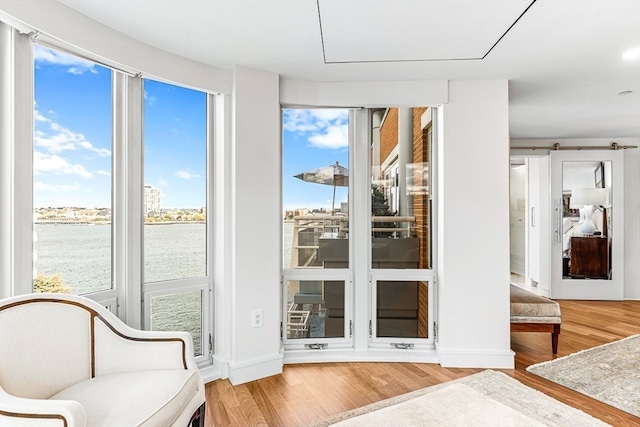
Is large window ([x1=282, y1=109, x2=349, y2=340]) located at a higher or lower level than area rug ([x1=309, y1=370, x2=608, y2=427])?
higher

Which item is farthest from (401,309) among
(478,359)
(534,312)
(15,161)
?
(15,161)

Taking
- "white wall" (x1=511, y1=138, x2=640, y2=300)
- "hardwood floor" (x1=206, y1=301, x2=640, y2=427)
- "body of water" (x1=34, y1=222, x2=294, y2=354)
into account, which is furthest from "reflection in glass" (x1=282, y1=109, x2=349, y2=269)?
"white wall" (x1=511, y1=138, x2=640, y2=300)

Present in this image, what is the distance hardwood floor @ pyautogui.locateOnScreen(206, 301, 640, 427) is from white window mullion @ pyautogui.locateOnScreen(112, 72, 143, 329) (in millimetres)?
863

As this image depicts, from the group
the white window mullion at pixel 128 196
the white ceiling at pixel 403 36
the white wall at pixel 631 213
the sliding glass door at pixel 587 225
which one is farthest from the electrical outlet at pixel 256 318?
the white wall at pixel 631 213

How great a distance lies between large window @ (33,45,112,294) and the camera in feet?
7.01

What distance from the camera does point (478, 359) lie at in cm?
313

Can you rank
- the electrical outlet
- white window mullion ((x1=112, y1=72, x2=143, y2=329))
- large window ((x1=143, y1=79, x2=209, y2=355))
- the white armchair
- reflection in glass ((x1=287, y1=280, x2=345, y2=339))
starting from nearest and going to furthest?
the white armchair → white window mullion ((x1=112, y1=72, x2=143, y2=329)) → large window ((x1=143, y1=79, x2=209, y2=355)) → the electrical outlet → reflection in glass ((x1=287, y1=280, x2=345, y2=339))

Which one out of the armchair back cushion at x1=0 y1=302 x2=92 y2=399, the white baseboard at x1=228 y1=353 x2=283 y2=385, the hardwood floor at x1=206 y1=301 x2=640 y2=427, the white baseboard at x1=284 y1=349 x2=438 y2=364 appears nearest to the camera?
the armchair back cushion at x1=0 y1=302 x2=92 y2=399

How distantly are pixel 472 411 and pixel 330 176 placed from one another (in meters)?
2.02

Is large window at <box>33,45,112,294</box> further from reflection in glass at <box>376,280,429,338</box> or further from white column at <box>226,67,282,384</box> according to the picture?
reflection in glass at <box>376,280,429,338</box>

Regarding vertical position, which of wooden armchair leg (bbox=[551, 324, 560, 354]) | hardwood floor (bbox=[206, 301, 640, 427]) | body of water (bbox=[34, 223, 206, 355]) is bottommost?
hardwood floor (bbox=[206, 301, 640, 427])

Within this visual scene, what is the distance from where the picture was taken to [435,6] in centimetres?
202

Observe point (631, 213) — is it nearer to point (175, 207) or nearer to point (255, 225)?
point (255, 225)

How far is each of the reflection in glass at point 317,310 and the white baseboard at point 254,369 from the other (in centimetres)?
35
